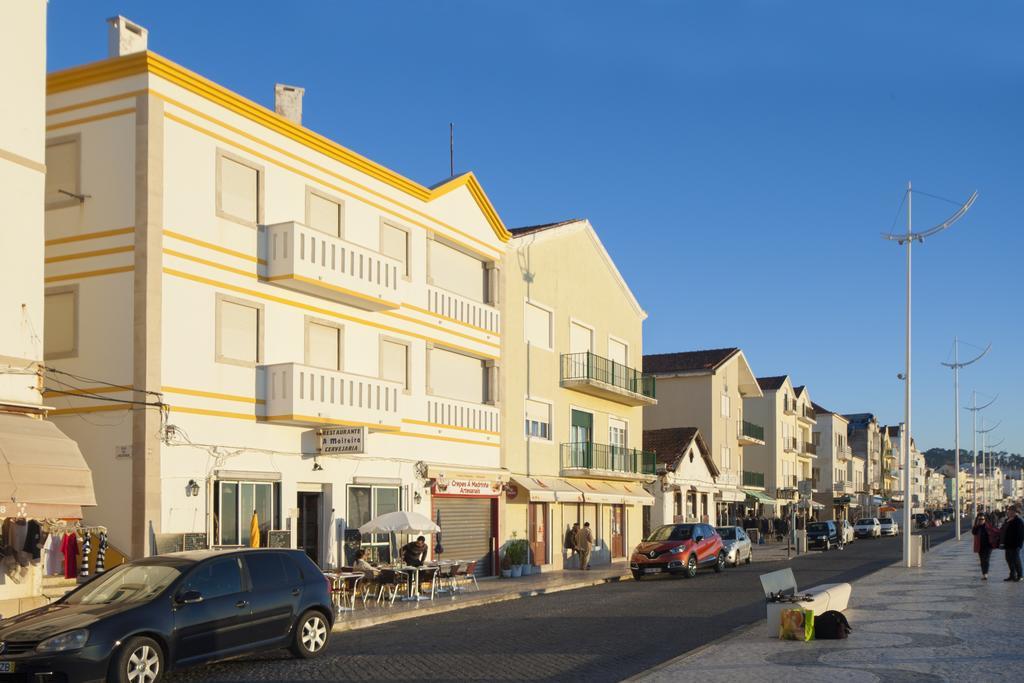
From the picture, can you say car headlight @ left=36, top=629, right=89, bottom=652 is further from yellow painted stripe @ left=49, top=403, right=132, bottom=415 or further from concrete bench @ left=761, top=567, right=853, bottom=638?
yellow painted stripe @ left=49, top=403, right=132, bottom=415

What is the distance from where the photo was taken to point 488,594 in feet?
85.9

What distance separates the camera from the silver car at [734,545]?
38.9 metres

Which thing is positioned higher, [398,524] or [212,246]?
[212,246]

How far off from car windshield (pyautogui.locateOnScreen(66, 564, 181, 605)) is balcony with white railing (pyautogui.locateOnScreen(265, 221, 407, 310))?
1081 centimetres

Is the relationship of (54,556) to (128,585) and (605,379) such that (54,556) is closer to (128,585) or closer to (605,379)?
(128,585)

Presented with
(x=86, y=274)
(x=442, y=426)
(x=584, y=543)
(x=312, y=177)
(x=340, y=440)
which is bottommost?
(x=584, y=543)

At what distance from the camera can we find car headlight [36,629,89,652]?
11570 mm

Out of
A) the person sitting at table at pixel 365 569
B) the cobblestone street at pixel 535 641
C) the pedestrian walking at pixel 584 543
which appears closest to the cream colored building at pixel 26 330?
the cobblestone street at pixel 535 641

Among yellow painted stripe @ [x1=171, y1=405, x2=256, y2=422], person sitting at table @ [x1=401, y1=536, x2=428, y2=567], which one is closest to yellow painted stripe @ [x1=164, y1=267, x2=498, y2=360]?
yellow painted stripe @ [x1=171, y1=405, x2=256, y2=422]

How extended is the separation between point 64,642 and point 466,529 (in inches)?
821

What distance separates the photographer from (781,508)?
80312 millimetres

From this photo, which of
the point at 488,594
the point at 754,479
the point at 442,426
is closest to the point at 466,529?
the point at 442,426

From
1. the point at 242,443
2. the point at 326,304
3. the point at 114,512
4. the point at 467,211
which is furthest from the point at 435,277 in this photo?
the point at 114,512

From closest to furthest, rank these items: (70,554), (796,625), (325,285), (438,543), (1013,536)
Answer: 1. (796,625)
2. (70,554)
3. (325,285)
4. (1013,536)
5. (438,543)
